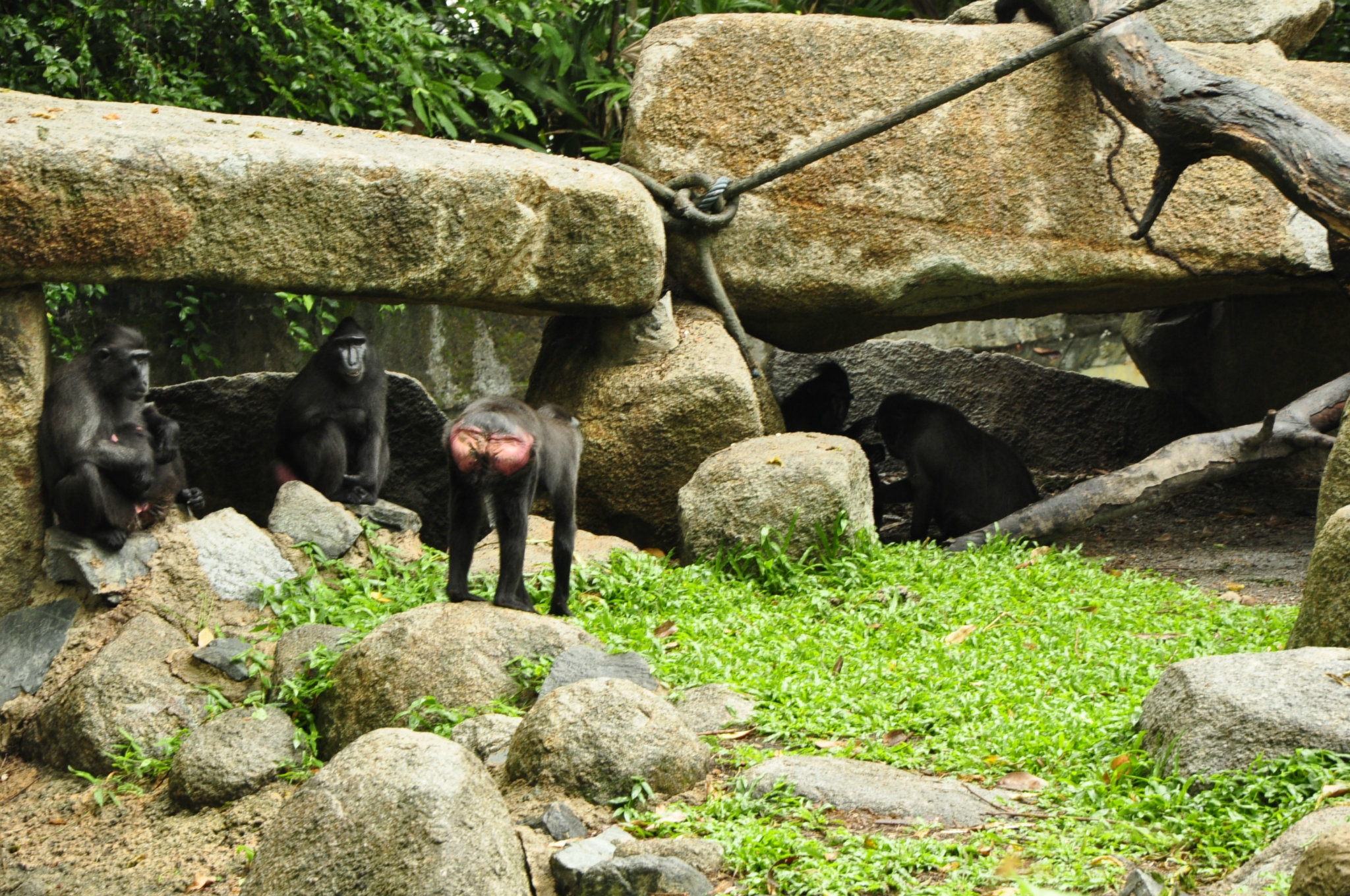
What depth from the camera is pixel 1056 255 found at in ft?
29.0

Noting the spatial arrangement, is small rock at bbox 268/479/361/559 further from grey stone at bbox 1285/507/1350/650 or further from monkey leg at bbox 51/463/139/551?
grey stone at bbox 1285/507/1350/650

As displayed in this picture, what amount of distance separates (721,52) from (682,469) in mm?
2816

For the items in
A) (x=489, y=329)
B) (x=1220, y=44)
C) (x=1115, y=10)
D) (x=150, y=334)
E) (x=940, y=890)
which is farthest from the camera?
(x=489, y=329)

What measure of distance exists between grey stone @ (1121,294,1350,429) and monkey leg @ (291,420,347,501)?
741 cm

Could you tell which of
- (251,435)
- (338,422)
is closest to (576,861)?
(338,422)

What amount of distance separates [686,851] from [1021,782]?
4.04 ft

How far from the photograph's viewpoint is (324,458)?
7.95 m

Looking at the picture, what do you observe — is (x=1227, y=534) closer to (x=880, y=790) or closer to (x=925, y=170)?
(x=925, y=170)

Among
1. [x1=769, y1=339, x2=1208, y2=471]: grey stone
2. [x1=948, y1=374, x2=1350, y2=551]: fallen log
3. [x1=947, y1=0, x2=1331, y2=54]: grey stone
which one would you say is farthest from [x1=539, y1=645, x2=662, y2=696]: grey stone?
[x1=947, y1=0, x2=1331, y2=54]: grey stone

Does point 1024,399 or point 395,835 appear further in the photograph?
point 1024,399

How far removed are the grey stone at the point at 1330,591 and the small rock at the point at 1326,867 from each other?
191cm

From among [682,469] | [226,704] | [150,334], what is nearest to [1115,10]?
[682,469]

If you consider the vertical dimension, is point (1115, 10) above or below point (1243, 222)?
above

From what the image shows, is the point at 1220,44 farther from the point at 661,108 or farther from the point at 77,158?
the point at 77,158
